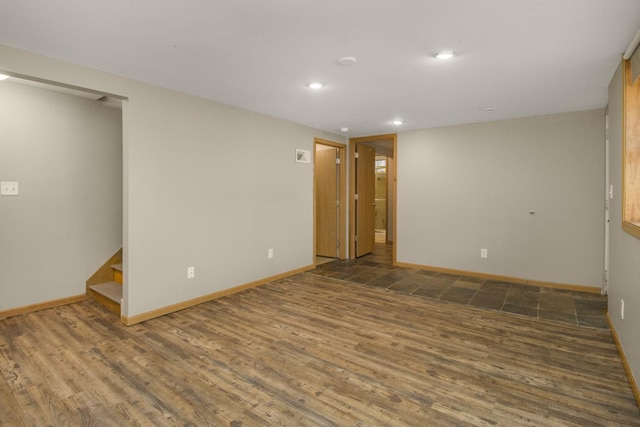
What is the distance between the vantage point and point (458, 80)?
119 inches

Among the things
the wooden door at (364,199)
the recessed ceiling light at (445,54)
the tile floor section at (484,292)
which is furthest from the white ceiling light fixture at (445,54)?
the wooden door at (364,199)

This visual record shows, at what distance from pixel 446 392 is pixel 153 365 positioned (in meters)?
2.05

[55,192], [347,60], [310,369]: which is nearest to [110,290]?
[55,192]

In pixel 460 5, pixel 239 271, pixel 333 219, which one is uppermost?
pixel 460 5

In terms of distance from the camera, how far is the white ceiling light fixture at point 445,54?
2.43 meters

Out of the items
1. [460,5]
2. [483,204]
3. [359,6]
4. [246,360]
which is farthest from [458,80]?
[246,360]

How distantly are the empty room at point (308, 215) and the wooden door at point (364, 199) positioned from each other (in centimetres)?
85

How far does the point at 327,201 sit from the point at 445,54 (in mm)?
4068

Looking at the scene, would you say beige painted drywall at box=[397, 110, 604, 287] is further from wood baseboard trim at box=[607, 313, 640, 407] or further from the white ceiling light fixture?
the white ceiling light fixture

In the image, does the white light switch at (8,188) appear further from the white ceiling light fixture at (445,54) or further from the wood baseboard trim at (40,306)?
the white ceiling light fixture at (445,54)

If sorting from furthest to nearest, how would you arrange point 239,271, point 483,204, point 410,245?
point 410,245 → point 483,204 → point 239,271

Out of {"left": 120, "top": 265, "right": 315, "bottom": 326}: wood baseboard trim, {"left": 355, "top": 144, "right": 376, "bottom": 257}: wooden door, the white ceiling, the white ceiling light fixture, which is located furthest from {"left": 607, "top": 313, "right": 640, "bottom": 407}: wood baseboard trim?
{"left": 355, "top": 144, "right": 376, "bottom": 257}: wooden door

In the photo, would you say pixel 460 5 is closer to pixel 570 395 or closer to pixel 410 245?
pixel 570 395

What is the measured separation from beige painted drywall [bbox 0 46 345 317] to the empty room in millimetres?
23
